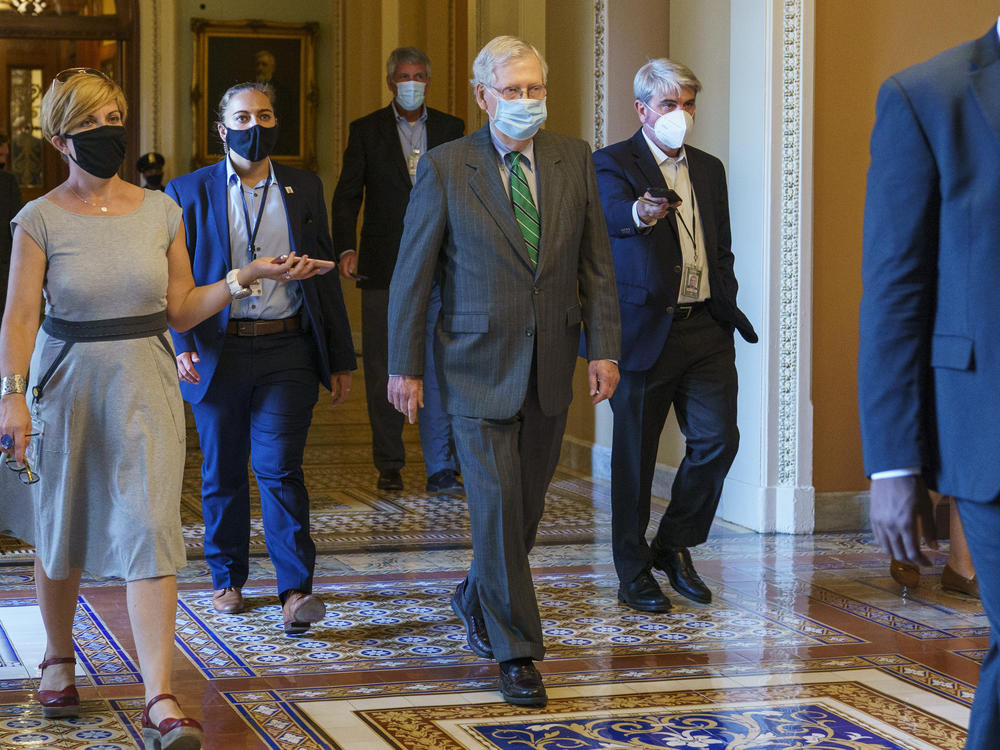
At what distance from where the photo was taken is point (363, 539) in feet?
Answer: 21.5

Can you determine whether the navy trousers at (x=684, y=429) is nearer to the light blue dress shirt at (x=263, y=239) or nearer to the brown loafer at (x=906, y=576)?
the brown loafer at (x=906, y=576)

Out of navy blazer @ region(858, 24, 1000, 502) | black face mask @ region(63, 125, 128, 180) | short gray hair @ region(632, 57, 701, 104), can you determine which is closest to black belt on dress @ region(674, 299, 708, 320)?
short gray hair @ region(632, 57, 701, 104)

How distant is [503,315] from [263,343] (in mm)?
1108

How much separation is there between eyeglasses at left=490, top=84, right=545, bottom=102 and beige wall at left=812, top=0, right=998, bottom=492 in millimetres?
3001

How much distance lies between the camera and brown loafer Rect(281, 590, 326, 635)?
15.6 ft

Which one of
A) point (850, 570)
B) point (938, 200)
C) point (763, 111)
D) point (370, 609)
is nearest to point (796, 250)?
point (763, 111)

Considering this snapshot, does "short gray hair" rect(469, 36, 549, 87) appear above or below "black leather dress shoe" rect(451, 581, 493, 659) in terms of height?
above

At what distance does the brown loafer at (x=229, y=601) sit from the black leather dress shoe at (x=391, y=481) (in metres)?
2.92

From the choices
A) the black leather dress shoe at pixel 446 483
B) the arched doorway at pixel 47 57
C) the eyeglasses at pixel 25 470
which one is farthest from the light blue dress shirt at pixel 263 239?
the arched doorway at pixel 47 57

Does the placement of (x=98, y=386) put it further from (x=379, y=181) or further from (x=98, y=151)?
(x=379, y=181)

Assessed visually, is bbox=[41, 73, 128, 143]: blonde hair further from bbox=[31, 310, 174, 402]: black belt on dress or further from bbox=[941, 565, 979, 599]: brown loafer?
bbox=[941, 565, 979, 599]: brown loafer

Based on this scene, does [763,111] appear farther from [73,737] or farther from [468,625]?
[73,737]

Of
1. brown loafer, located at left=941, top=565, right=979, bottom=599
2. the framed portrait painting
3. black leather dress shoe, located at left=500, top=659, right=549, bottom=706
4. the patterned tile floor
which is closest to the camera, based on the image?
the patterned tile floor

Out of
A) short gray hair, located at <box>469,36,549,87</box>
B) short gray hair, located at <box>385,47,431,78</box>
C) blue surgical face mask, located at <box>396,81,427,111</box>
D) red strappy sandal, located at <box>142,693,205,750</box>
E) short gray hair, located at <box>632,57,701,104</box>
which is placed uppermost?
short gray hair, located at <box>385,47,431,78</box>
